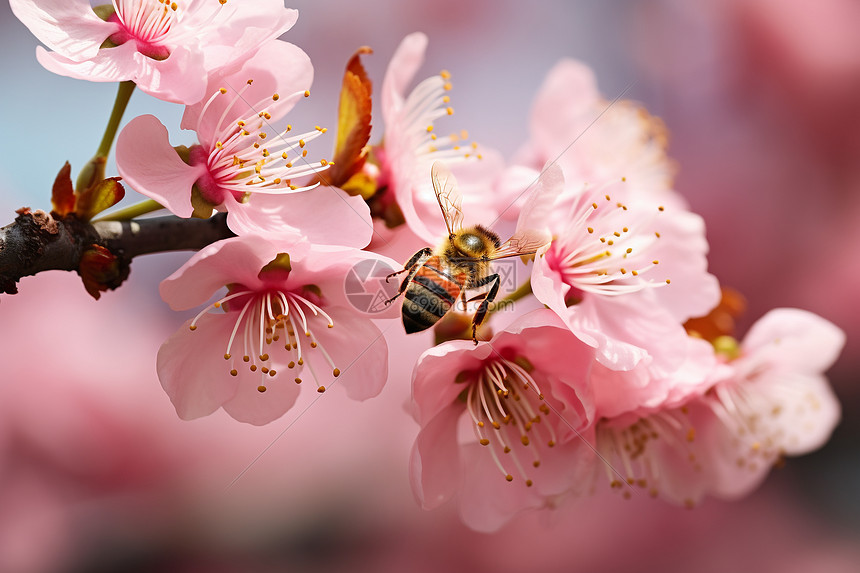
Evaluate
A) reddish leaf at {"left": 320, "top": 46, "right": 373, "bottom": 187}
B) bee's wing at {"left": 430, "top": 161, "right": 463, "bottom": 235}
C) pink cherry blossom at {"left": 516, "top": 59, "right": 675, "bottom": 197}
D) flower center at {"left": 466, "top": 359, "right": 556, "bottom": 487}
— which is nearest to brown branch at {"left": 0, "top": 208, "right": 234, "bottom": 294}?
reddish leaf at {"left": 320, "top": 46, "right": 373, "bottom": 187}

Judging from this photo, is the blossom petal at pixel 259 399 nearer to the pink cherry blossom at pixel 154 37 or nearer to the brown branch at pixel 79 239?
→ the brown branch at pixel 79 239

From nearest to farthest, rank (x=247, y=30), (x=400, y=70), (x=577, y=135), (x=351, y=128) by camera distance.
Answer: (x=247, y=30), (x=351, y=128), (x=400, y=70), (x=577, y=135)

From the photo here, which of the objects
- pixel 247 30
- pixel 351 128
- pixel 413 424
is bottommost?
pixel 413 424

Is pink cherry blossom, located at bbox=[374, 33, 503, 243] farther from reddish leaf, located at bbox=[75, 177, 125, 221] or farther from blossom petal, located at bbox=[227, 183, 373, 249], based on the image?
reddish leaf, located at bbox=[75, 177, 125, 221]

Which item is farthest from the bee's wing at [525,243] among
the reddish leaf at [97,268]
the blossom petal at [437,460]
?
the reddish leaf at [97,268]

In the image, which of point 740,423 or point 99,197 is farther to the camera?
point 740,423

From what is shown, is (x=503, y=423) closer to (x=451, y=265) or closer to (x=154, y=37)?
(x=451, y=265)

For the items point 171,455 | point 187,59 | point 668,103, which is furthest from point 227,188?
point 668,103

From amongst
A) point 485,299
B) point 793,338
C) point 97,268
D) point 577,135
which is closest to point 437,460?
point 485,299

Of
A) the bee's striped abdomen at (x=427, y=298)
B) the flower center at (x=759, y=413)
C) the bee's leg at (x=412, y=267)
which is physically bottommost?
the flower center at (x=759, y=413)
